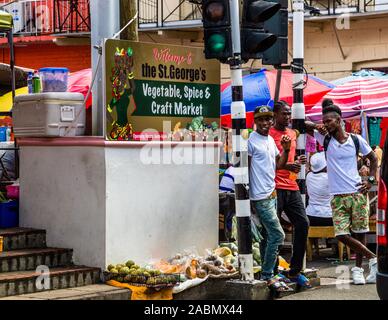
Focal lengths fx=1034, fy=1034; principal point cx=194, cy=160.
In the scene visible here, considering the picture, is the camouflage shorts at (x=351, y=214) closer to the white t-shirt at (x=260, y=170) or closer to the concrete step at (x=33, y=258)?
the white t-shirt at (x=260, y=170)

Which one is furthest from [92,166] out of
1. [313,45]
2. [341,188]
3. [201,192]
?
[313,45]

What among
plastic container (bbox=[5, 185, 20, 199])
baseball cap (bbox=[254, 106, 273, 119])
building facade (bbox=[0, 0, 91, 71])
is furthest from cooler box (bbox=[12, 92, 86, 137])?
building facade (bbox=[0, 0, 91, 71])

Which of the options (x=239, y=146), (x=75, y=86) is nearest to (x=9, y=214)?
(x=239, y=146)

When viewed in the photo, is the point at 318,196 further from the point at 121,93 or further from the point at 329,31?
the point at 329,31

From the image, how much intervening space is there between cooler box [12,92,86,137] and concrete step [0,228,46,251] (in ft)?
3.75

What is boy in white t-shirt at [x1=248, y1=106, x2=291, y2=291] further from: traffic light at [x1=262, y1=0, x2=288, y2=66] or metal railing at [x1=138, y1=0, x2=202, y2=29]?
metal railing at [x1=138, y1=0, x2=202, y2=29]

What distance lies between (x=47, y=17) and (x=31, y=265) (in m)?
17.7

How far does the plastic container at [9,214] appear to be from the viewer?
40.9 feet

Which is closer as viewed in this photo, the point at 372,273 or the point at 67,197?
the point at 67,197

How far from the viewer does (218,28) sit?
11.4 metres

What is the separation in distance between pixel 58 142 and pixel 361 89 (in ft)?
25.9

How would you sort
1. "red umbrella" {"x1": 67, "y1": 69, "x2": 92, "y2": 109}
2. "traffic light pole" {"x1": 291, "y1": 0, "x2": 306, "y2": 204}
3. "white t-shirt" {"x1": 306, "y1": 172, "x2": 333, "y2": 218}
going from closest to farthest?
"traffic light pole" {"x1": 291, "y1": 0, "x2": 306, "y2": 204} < "white t-shirt" {"x1": 306, "y1": 172, "x2": 333, "y2": 218} < "red umbrella" {"x1": 67, "y1": 69, "x2": 92, "y2": 109}

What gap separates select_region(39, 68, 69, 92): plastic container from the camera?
12258 mm

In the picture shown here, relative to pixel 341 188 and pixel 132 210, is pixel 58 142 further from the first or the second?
pixel 341 188
